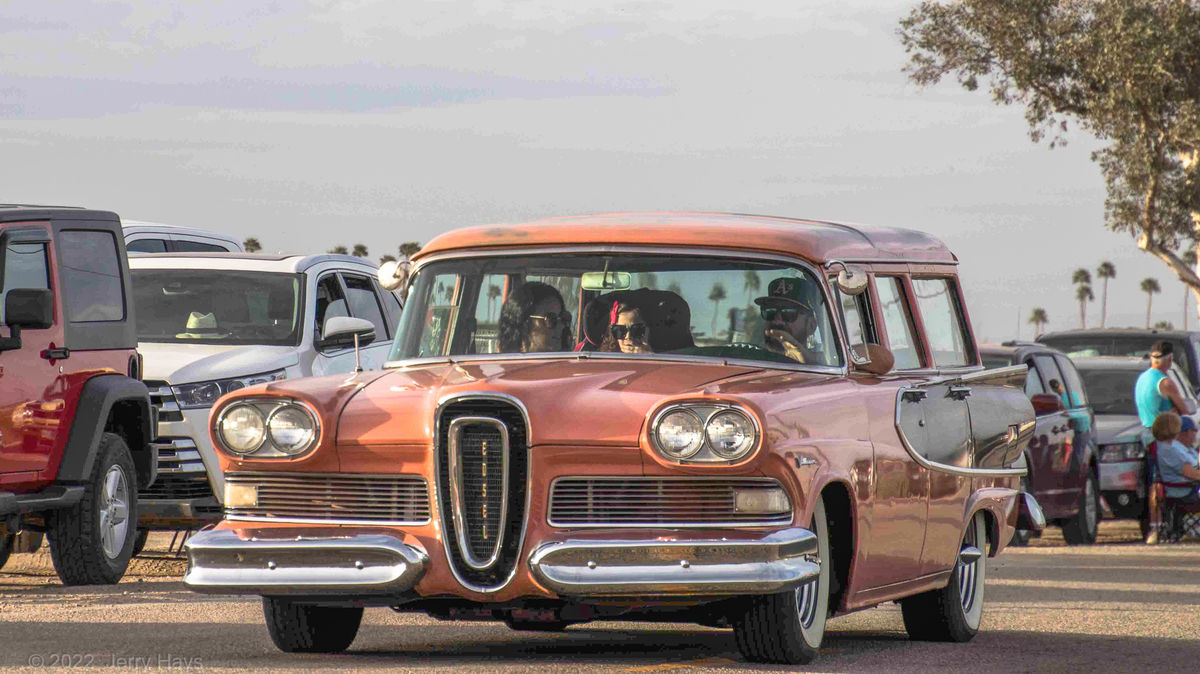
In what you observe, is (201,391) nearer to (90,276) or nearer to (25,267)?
(90,276)

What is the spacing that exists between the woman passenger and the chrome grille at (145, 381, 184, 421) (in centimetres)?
564

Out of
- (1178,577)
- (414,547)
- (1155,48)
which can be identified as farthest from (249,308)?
(1155,48)

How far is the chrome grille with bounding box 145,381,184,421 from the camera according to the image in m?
14.1

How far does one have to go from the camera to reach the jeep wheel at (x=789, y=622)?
8039mm

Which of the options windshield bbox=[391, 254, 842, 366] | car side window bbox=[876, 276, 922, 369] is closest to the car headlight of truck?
windshield bbox=[391, 254, 842, 366]

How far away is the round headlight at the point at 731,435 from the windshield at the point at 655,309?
1.03 meters

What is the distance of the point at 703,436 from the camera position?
25.2 ft

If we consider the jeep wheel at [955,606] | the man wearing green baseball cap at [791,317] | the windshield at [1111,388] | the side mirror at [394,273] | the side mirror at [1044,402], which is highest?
the side mirror at [394,273]

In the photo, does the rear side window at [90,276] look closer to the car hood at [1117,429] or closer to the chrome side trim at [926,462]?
the chrome side trim at [926,462]

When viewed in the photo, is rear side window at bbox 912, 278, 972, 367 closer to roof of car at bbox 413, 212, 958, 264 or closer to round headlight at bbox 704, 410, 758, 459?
roof of car at bbox 413, 212, 958, 264

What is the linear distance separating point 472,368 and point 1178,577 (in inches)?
332

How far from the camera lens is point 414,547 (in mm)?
7777

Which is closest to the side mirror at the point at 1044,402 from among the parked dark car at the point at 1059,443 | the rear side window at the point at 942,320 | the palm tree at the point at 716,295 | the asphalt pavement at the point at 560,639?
the parked dark car at the point at 1059,443

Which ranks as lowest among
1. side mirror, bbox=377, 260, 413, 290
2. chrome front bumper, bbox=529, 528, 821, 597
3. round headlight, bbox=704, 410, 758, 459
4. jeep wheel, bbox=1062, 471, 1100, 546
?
jeep wheel, bbox=1062, 471, 1100, 546
